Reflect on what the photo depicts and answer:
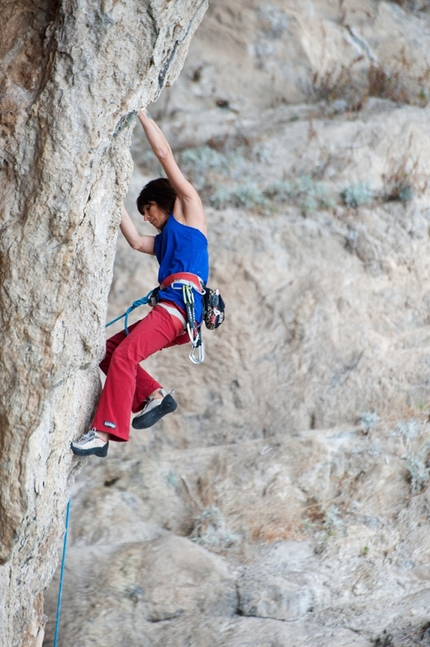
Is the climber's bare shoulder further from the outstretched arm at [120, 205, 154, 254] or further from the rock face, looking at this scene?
the rock face

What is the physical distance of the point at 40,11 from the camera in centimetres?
410

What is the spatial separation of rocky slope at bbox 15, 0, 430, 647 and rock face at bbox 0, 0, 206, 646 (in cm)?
200

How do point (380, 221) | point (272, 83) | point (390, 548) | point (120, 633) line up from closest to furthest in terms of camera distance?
1. point (120, 633)
2. point (390, 548)
3. point (380, 221)
4. point (272, 83)

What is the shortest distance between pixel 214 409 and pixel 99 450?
9.68ft

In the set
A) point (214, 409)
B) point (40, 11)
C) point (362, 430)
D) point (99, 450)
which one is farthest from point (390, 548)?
point (40, 11)

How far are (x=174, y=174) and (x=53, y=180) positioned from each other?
1008 mm

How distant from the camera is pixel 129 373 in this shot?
181 inches

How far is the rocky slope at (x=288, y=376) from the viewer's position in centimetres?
572

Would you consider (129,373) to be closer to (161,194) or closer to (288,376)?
(161,194)

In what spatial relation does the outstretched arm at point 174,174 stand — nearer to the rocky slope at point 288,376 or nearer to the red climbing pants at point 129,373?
the red climbing pants at point 129,373

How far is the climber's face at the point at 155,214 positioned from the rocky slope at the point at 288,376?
2.58 meters

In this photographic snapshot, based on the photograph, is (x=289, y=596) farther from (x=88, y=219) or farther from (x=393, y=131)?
(x=393, y=131)

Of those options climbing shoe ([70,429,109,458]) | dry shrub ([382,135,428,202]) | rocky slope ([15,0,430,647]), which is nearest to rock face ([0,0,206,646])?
climbing shoe ([70,429,109,458])

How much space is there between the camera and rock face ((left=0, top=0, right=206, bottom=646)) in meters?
3.95
